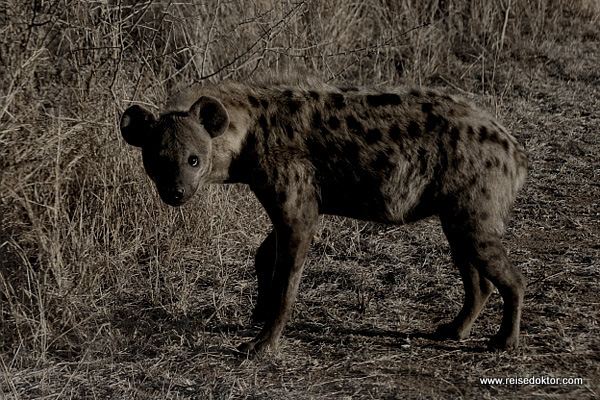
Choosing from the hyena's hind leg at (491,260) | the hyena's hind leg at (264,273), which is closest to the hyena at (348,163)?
the hyena's hind leg at (491,260)

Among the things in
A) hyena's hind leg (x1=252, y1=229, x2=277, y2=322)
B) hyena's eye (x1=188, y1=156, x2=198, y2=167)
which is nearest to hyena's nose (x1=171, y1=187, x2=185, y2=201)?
hyena's eye (x1=188, y1=156, x2=198, y2=167)

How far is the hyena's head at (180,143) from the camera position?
4.12 meters

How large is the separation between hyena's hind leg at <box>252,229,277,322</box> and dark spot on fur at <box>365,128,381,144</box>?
2.31 feet

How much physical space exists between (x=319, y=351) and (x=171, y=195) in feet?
3.28

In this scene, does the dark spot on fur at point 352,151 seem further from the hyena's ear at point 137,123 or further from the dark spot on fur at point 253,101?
the hyena's ear at point 137,123

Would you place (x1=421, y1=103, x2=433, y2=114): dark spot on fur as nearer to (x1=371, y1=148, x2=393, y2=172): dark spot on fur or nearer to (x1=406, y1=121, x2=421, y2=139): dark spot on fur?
(x1=406, y1=121, x2=421, y2=139): dark spot on fur

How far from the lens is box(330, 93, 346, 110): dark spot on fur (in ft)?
14.3

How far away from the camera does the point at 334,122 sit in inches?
170

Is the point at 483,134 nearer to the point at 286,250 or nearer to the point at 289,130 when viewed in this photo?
the point at 289,130

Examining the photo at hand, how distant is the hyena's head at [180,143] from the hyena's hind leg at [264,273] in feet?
1.81

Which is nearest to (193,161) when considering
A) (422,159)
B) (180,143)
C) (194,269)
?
(180,143)

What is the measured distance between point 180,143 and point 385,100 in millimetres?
966

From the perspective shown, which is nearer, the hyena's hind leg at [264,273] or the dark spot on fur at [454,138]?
the dark spot on fur at [454,138]

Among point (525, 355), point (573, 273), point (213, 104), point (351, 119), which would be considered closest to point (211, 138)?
point (213, 104)
